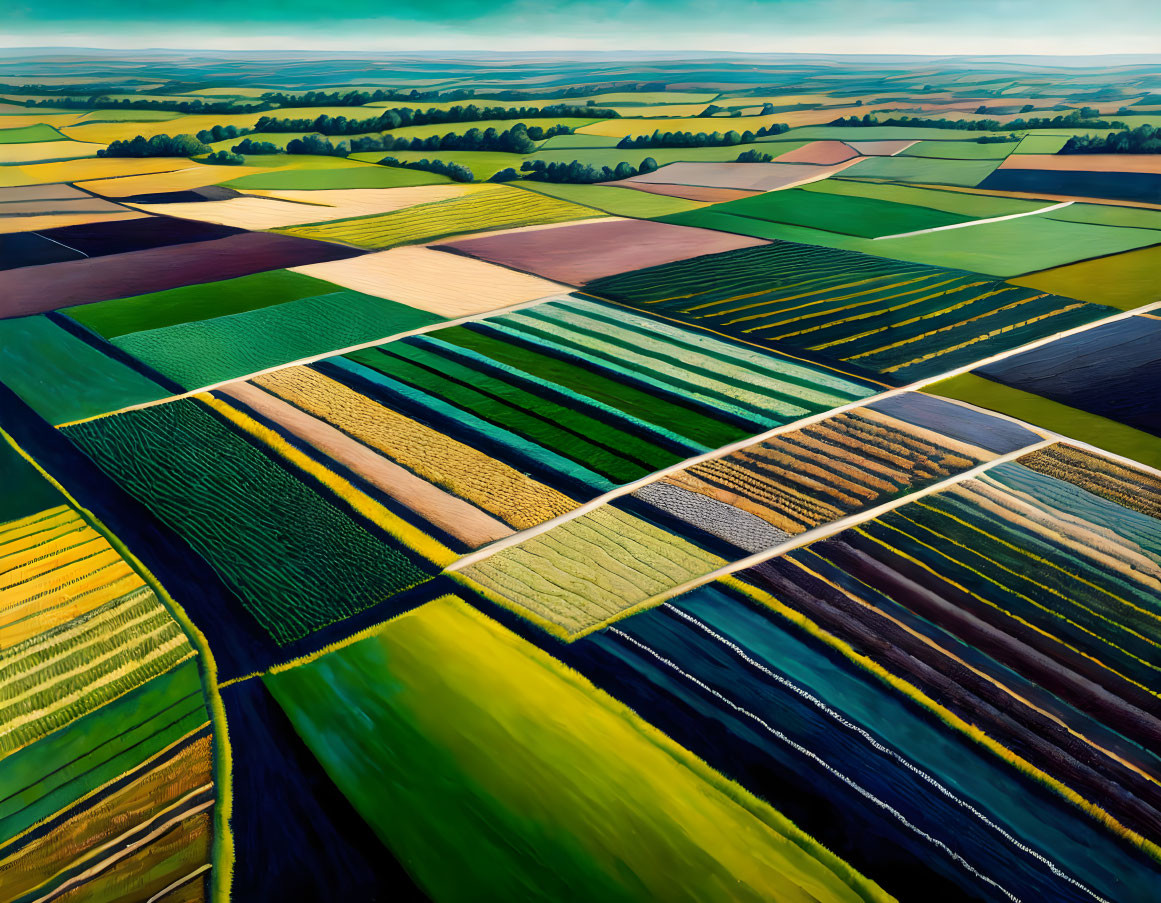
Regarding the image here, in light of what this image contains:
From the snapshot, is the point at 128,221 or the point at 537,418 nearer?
the point at 537,418

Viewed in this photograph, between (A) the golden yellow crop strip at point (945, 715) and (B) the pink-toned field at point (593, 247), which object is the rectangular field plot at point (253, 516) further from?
(B) the pink-toned field at point (593, 247)

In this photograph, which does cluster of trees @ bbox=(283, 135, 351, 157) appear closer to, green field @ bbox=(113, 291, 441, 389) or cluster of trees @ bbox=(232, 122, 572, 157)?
cluster of trees @ bbox=(232, 122, 572, 157)

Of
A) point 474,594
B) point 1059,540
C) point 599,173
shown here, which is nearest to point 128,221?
point 599,173

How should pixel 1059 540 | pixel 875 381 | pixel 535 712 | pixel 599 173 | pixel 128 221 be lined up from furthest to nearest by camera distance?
pixel 599 173, pixel 128 221, pixel 875 381, pixel 1059 540, pixel 535 712

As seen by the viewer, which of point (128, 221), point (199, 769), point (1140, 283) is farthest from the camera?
point (128, 221)

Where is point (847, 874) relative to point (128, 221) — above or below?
above

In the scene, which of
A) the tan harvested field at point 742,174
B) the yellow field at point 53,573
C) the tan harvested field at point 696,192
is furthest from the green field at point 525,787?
the tan harvested field at point 742,174

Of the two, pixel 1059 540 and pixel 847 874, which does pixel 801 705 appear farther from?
pixel 1059 540

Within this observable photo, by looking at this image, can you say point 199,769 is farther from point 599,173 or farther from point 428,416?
point 599,173
